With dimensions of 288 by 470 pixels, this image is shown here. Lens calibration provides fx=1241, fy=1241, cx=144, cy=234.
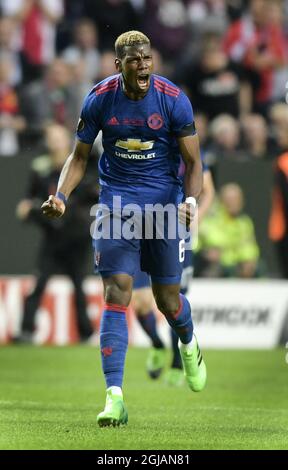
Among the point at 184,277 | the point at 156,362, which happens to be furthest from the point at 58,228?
the point at 184,277

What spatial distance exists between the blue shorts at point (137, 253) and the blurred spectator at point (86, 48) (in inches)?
402

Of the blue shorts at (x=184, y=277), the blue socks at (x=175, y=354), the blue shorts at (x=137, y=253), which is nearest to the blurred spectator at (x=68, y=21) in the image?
the blue shorts at (x=184, y=277)

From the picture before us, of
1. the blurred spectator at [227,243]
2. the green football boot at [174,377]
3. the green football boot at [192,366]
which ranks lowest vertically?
the green football boot at [192,366]

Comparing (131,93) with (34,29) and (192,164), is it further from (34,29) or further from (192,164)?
(34,29)

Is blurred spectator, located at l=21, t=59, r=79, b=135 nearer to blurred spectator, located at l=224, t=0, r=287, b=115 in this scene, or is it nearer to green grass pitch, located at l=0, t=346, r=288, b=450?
blurred spectator, located at l=224, t=0, r=287, b=115

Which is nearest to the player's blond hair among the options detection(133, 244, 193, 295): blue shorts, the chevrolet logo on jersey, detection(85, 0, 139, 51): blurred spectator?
the chevrolet logo on jersey

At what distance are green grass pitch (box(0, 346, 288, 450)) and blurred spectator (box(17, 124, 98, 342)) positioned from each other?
1.91ft

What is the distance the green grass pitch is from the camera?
24.7 ft

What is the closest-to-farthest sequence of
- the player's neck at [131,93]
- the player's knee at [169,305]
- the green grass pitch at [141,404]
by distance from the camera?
the green grass pitch at [141,404] < the player's neck at [131,93] < the player's knee at [169,305]

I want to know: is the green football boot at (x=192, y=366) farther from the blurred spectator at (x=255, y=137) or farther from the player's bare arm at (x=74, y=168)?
the blurred spectator at (x=255, y=137)

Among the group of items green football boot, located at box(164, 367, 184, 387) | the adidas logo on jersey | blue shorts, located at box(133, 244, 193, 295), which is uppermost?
the adidas logo on jersey

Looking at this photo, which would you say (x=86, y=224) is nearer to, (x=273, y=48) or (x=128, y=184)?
(x=273, y=48)

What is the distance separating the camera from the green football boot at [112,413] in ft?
26.3

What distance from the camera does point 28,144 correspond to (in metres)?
18.1
